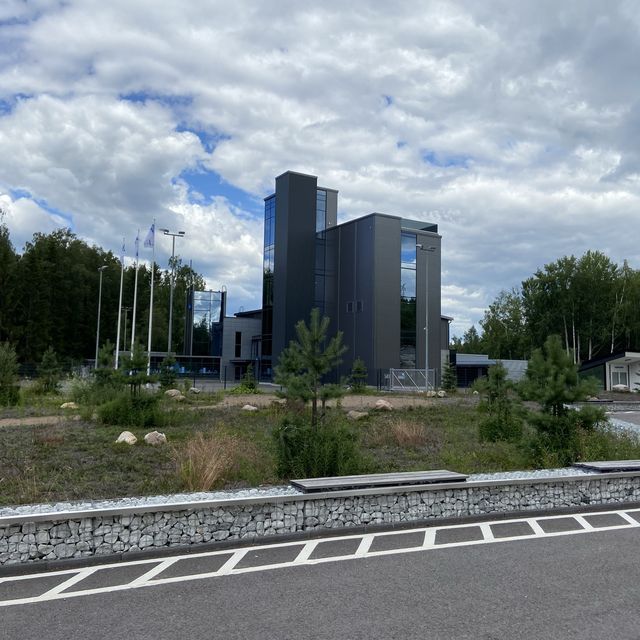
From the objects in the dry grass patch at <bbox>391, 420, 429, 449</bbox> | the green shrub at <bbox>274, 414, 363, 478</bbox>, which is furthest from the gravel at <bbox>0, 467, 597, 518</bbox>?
the dry grass patch at <bbox>391, 420, 429, 449</bbox>

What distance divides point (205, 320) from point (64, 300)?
17.7 metres

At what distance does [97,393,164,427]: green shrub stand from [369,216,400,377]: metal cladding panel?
3597 cm

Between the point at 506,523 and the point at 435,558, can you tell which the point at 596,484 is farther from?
the point at 435,558

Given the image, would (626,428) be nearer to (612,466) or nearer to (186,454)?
(612,466)

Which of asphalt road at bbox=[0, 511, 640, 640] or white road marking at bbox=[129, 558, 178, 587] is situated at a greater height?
asphalt road at bbox=[0, 511, 640, 640]

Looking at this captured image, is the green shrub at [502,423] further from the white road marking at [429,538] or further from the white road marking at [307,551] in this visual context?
the white road marking at [307,551]

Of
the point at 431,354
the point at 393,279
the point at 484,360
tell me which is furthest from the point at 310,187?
the point at 484,360

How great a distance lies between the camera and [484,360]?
72.4 metres

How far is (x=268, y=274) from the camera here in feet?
187

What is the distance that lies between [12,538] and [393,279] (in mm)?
48564

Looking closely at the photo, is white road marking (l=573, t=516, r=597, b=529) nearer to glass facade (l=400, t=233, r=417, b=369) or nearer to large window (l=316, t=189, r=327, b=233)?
glass facade (l=400, t=233, r=417, b=369)

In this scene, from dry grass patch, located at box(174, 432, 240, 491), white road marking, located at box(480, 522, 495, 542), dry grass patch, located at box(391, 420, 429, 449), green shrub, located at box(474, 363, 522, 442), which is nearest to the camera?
white road marking, located at box(480, 522, 495, 542)

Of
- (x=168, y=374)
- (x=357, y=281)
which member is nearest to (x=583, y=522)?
(x=168, y=374)

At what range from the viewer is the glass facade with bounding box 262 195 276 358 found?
56.7m
